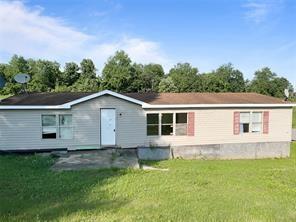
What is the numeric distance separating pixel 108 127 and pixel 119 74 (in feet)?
151

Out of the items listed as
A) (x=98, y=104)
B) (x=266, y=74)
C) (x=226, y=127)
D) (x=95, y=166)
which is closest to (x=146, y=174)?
(x=95, y=166)

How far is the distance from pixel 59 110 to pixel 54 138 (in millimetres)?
1422

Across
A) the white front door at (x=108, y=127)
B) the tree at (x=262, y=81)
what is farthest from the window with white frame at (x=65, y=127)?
the tree at (x=262, y=81)

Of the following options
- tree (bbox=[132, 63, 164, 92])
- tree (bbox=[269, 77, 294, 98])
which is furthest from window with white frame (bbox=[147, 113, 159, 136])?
tree (bbox=[269, 77, 294, 98])

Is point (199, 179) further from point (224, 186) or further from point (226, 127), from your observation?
point (226, 127)

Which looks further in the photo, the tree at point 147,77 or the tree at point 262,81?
the tree at point 262,81

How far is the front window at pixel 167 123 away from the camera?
19139mm

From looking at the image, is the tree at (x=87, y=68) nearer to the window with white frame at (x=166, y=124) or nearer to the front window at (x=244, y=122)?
the window with white frame at (x=166, y=124)

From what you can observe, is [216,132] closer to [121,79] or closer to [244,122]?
[244,122]

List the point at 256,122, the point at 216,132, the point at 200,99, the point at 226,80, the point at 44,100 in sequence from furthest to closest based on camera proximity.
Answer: the point at 226,80 < the point at 200,99 < the point at 256,122 < the point at 216,132 < the point at 44,100

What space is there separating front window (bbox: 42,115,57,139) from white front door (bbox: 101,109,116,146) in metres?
2.38

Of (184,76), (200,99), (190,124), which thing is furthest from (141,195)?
(184,76)

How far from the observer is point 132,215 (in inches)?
278

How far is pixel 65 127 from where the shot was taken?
1789cm
